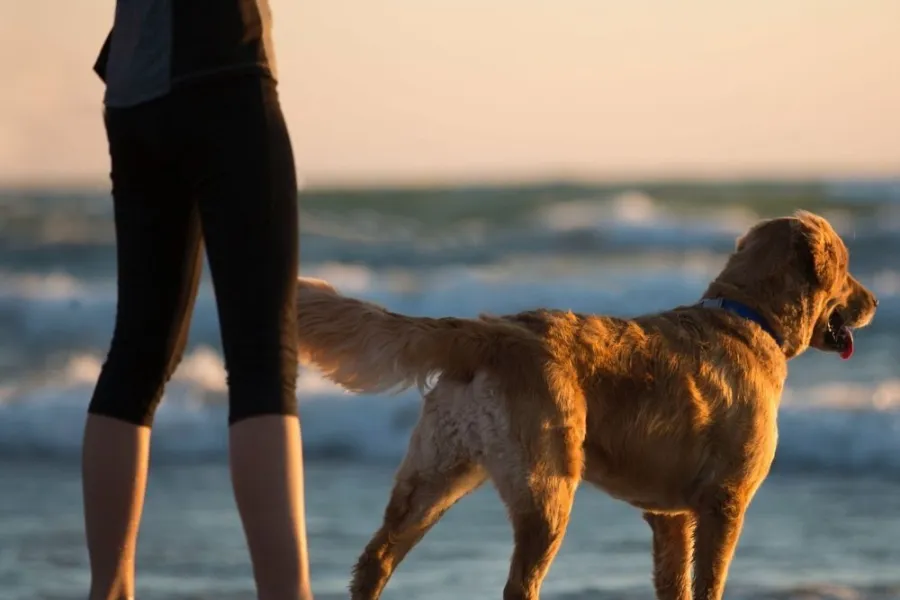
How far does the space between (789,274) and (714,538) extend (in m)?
0.92

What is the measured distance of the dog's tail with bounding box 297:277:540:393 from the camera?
13.6 ft

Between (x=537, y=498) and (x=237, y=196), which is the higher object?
(x=237, y=196)

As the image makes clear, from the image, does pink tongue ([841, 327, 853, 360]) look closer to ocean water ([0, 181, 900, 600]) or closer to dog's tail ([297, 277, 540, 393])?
ocean water ([0, 181, 900, 600])

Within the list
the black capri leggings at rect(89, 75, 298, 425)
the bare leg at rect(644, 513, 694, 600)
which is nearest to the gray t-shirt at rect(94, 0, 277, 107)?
the black capri leggings at rect(89, 75, 298, 425)

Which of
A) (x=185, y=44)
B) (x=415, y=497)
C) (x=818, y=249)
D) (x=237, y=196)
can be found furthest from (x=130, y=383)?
(x=818, y=249)

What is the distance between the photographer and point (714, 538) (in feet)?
14.8

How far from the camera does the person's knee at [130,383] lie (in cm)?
353

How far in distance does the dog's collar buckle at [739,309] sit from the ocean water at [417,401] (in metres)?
1.25

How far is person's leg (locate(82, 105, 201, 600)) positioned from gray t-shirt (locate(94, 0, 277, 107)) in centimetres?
26

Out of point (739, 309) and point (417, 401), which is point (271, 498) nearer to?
point (739, 309)

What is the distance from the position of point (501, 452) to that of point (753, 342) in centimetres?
109

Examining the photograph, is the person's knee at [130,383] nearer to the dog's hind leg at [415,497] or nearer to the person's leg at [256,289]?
the person's leg at [256,289]

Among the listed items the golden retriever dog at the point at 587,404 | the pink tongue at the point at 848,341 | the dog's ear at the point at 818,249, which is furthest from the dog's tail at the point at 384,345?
the pink tongue at the point at 848,341

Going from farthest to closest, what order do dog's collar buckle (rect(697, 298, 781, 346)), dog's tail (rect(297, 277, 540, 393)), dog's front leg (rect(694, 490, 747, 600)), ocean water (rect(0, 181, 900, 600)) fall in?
ocean water (rect(0, 181, 900, 600))
dog's collar buckle (rect(697, 298, 781, 346))
dog's front leg (rect(694, 490, 747, 600))
dog's tail (rect(297, 277, 540, 393))
